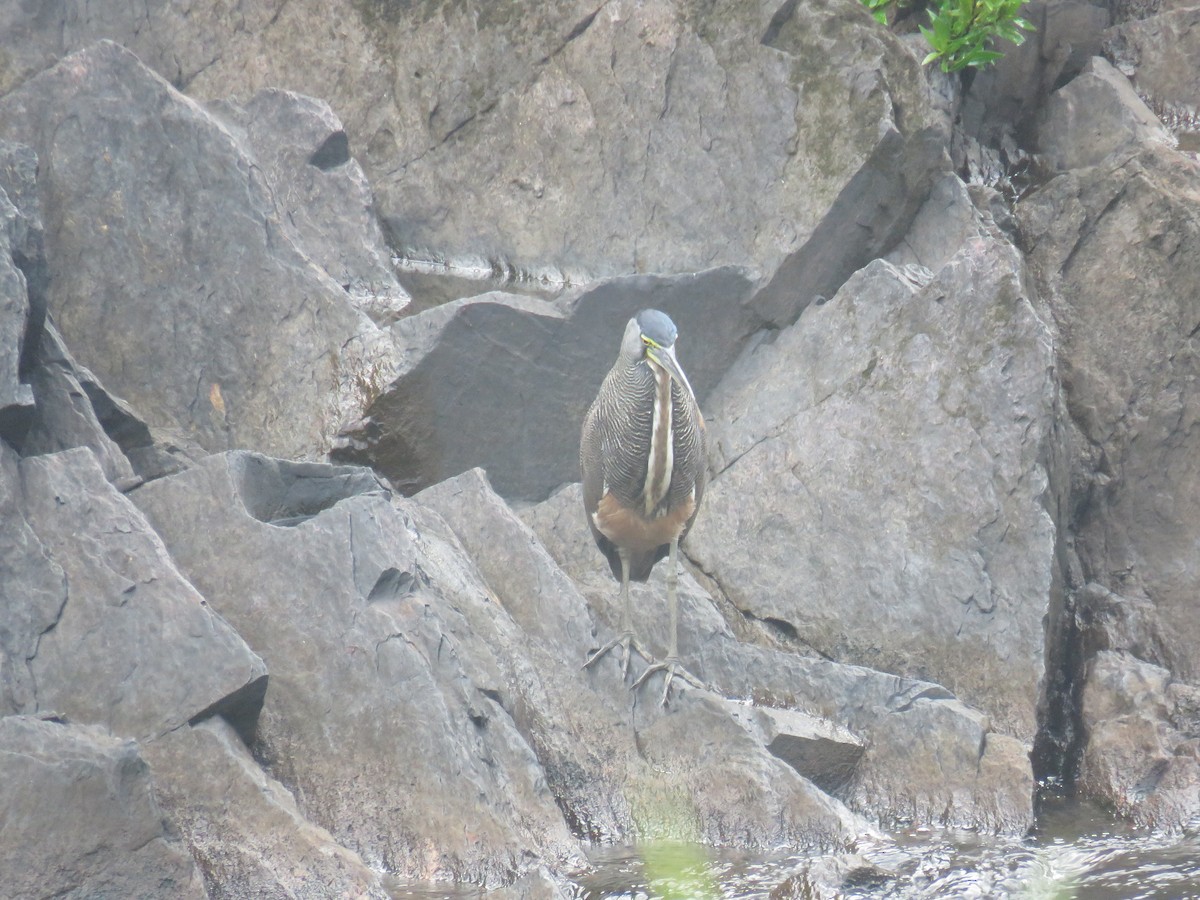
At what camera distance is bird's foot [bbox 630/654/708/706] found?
18.6 ft

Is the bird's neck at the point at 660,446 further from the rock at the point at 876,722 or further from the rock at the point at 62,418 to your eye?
the rock at the point at 62,418

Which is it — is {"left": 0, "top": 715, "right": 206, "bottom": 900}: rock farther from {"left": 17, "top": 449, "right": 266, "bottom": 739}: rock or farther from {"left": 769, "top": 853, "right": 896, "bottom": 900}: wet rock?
{"left": 769, "top": 853, "right": 896, "bottom": 900}: wet rock

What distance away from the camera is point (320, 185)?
778 cm

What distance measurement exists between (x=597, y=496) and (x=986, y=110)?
14.1 feet

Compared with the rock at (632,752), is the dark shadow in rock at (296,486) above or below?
above

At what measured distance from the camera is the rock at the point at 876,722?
5.69 m

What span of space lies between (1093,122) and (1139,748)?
4212 millimetres

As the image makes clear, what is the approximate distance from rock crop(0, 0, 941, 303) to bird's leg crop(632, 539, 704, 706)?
1963 mm

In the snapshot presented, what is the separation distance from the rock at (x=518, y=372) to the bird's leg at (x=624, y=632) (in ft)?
3.82

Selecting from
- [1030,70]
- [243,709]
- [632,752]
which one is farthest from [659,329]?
[1030,70]

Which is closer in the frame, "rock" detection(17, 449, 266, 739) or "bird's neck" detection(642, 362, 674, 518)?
"rock" detection(17, 449, 266, 739)

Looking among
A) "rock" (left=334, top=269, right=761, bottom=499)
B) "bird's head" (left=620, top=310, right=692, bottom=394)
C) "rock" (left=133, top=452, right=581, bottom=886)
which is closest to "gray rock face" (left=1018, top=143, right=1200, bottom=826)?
"rock" (left=334, top=269, right=761, bottom=499)

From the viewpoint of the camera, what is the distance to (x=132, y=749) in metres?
3.96

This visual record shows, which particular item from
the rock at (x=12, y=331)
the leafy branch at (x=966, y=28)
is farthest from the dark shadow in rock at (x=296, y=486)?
the leafy branch at (x=966, y=28)
